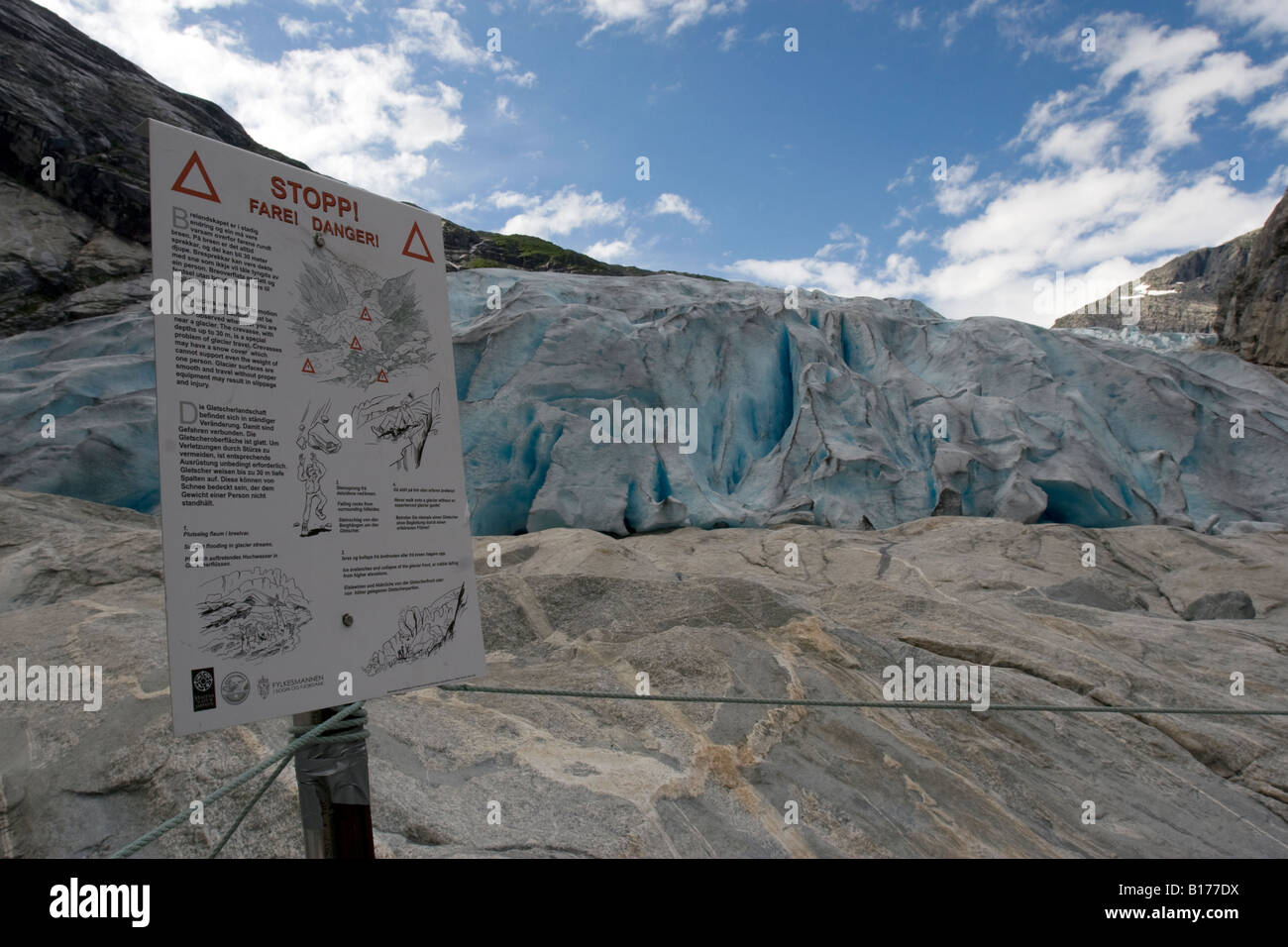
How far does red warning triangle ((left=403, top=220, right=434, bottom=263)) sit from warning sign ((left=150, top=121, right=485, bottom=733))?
0.07 feet

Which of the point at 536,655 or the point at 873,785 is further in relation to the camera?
the point at 536,655

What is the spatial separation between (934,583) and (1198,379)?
13.8 meters

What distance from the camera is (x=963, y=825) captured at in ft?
13.9

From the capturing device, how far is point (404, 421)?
106 inches

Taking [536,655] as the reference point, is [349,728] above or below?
Answer: above

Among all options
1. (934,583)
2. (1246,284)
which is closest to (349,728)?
(934,583)

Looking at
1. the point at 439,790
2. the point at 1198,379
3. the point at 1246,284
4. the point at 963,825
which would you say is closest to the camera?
the point at 439,790

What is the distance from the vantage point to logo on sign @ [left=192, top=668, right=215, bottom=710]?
209cm

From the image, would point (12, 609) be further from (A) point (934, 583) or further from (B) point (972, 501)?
(B) point (972, 501)

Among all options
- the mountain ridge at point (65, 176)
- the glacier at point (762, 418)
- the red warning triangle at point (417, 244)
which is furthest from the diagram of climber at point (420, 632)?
the mountain ridge at point (65, 176)

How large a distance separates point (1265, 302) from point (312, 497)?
30.4 metres

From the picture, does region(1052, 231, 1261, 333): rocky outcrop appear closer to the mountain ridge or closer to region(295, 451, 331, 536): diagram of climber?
the mountain ridge

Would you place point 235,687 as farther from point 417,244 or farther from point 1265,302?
point 1265,302
